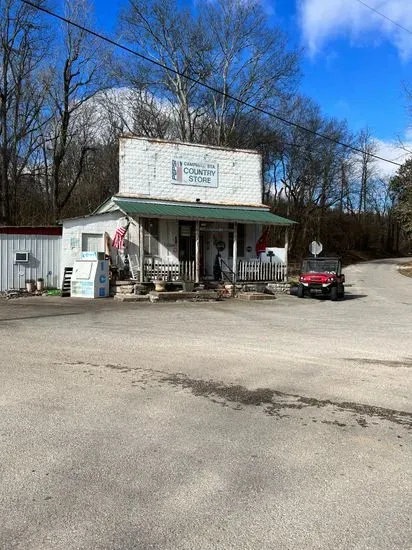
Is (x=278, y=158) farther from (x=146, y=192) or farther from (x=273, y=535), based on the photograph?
(x=273, y=535)

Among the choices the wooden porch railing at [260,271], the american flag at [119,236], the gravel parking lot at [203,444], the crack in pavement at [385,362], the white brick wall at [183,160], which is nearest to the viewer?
the gravel parking lot at [203,444]

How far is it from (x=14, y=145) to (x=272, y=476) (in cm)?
3535

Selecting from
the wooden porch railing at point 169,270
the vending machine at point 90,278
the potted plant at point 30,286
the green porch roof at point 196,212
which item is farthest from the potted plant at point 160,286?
the potted plant at point 30,286

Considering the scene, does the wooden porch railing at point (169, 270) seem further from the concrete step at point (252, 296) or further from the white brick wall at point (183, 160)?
the white brick wall at point (183, 160)

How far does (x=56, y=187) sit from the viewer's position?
3619 cm

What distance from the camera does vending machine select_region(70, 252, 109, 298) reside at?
20656 mm

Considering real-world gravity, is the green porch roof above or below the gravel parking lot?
above

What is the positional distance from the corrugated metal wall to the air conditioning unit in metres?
0.11

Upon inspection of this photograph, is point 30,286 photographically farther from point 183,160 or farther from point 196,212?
point 183,160

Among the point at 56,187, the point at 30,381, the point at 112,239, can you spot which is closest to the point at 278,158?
the point at 56,187

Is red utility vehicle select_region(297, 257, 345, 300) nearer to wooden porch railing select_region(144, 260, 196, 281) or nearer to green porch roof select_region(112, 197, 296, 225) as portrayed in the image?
green porch roof select_region(112, 197, 296, 225)

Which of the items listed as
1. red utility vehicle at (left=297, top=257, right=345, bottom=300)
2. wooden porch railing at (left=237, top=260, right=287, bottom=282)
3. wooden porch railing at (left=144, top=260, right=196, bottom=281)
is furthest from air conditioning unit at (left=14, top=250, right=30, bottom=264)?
red utility vehicle at (left=297, top=257, right=345, bottom=300)

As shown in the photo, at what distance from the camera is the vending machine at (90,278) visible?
20.7m

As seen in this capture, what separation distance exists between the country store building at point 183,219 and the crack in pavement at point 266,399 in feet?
47.2
